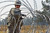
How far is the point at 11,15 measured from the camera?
5016 mm

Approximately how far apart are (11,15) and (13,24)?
23cm

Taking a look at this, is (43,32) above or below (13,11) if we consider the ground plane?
below

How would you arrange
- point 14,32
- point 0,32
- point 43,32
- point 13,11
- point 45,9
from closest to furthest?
point 13,11, point 14,32, point 43,32, point 0,32, point 45,9

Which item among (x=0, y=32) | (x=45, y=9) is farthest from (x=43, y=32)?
(x=45, y=9)

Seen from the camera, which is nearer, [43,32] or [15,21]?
[15,21]

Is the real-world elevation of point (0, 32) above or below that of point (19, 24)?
below

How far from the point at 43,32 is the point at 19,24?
22.9 feet

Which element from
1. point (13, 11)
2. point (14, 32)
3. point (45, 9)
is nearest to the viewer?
point (13, 11)

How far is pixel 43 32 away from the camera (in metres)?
12.1

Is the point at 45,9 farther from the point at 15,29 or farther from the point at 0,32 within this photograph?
the point at 15,29

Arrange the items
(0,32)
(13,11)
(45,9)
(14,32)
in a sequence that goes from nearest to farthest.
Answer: (13,11) → (14,32) → (0,32) → (45,9)

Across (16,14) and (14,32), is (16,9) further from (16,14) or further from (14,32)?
(14,32)

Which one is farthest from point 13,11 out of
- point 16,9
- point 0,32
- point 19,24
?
point 0,32

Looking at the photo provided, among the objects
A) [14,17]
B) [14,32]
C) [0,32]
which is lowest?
[0,32]
